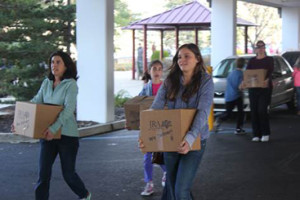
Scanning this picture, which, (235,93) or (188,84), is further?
(235,93)

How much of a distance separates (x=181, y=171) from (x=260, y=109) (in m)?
6.39

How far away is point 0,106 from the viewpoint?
1603 cm

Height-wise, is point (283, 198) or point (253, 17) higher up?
point (253, 17)

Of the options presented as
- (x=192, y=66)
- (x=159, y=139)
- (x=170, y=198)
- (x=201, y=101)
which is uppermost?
(x=192, y=66)

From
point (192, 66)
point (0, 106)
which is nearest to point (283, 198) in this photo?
point (192, 66)

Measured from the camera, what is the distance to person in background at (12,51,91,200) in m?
5.55

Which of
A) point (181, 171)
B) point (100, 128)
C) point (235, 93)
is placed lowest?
point (100, 128)

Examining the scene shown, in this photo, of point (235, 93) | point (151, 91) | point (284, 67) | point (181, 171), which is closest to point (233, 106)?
point (235, 93)

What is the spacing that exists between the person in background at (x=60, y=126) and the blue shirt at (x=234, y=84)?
6316mm

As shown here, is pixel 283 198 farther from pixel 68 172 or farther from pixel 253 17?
pixel 253 17

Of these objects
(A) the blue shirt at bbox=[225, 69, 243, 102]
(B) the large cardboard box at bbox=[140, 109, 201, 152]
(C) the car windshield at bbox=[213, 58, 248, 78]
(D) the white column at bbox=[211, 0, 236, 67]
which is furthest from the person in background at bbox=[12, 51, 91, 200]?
(D) the white column at bbox=[211, 0, 236, 67]

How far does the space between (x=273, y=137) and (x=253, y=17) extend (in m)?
35.5

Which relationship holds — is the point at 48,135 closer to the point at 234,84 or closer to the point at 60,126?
the point at 60,126

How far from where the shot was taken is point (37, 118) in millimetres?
5449
